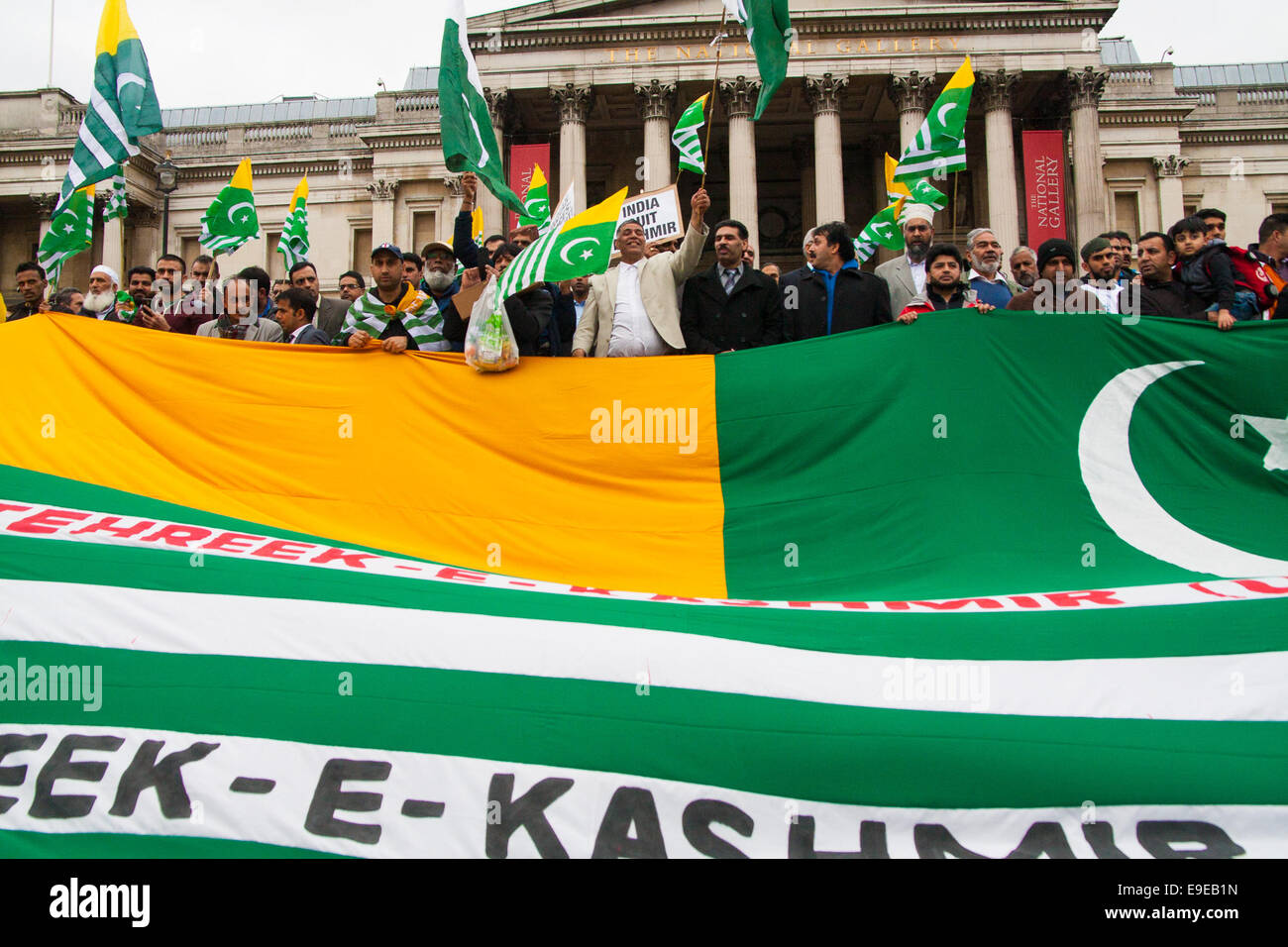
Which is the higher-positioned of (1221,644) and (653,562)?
(653,562)

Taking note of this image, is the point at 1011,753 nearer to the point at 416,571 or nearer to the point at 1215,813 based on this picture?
the point at 1215,813

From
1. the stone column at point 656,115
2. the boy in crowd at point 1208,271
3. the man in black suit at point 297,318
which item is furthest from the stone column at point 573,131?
the boy in crowd at point 1208,271

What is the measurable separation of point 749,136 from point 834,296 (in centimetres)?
2757

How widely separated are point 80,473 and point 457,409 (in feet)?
6.29

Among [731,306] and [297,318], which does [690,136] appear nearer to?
[731,306]

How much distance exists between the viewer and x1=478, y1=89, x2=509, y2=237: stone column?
1270 inches

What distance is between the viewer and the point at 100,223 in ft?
133

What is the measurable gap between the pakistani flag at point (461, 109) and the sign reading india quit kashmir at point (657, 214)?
1.65 meters

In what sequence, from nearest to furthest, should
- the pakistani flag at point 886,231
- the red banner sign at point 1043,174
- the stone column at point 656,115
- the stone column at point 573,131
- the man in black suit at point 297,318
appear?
the man in black suit at point 297,318 → the pakistani flag at point 886,231 → the red banner sign at point 1043,174 → the stone column at point 656,115 → the stone column at point 573,131

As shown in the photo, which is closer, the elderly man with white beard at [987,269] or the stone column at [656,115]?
the elderly man with white beard at [987,269]

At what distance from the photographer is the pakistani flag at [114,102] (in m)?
7.70

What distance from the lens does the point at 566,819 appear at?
3.32 metres

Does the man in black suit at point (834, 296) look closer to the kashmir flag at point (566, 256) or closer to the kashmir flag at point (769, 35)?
the kashmir flag at point (769, 35)
